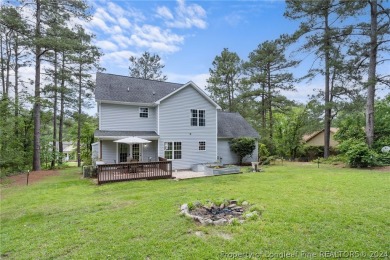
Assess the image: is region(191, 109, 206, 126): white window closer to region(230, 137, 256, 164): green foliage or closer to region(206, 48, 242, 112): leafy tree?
region(230, 137, 256, 164): green foliage

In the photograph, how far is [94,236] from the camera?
456cm

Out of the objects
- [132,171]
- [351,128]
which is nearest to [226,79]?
[351,128]

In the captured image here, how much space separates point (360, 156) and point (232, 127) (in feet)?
31.8

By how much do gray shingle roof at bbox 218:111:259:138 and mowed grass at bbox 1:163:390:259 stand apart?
35.1 feet

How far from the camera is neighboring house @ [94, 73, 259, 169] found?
14195mm

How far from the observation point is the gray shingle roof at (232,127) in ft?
60.8

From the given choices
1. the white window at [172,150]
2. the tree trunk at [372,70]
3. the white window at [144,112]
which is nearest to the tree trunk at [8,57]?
the white window at [144,112]

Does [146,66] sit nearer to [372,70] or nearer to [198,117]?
[198,117]

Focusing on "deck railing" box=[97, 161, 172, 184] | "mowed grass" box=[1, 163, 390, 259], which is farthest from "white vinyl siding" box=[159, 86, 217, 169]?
"mowed grass" box=[1, 163, 390, 259]

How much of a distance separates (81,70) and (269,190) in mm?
21191

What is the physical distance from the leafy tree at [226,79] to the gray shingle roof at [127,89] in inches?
418

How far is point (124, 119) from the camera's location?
48.1 ft

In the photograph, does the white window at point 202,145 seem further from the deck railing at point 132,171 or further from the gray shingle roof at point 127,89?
the gray shingle roof at point 127,89

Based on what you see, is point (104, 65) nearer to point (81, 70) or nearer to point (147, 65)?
point (81, 70)
